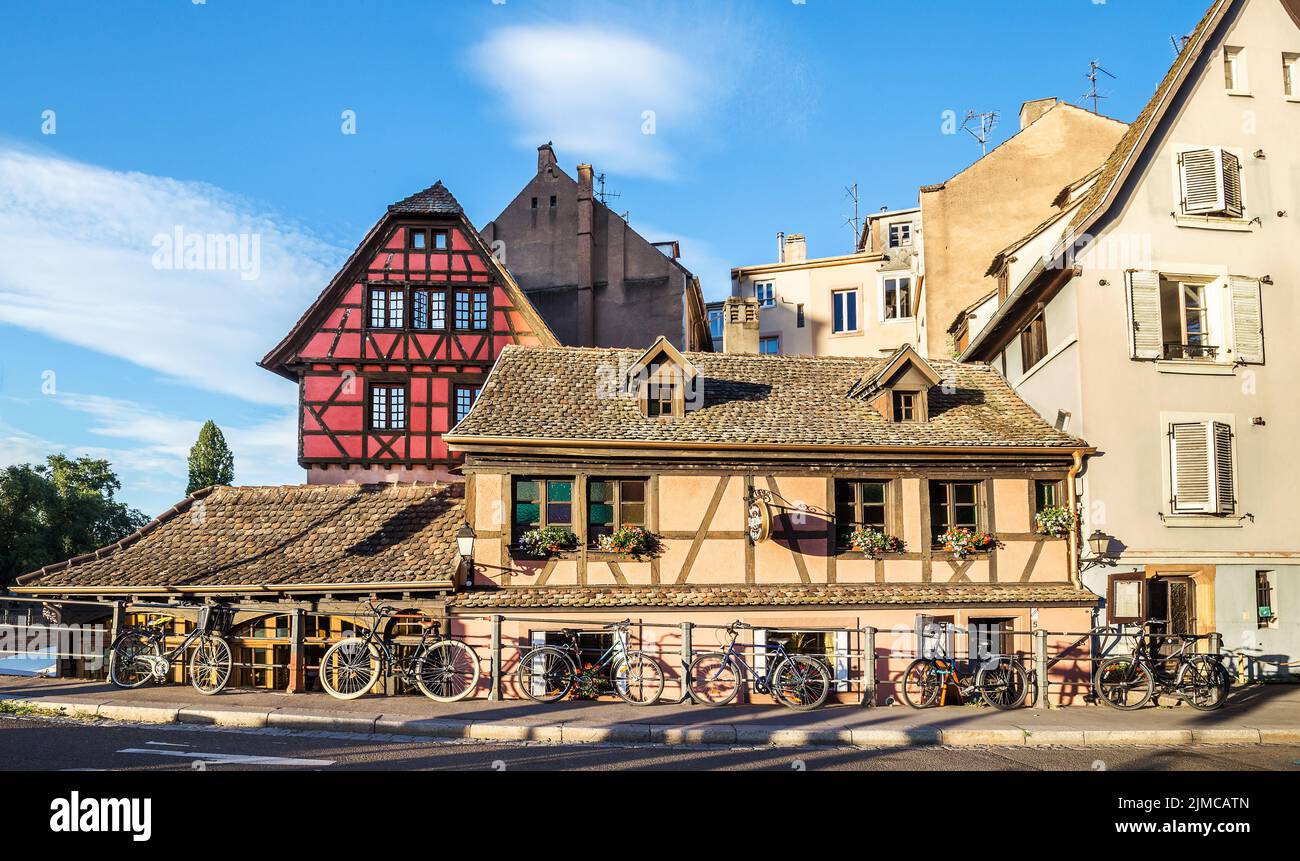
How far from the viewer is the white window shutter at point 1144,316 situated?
17516mm

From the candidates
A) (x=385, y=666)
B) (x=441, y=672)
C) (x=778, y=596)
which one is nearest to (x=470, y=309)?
(x=385, y=666)

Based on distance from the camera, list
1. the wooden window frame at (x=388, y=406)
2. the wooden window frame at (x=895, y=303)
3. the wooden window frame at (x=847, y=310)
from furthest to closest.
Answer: the wooden window frame at (x=847, y=310) → the wooden window frame at (x=895, y=303) → the wooden window frame at (x=388, y=406)

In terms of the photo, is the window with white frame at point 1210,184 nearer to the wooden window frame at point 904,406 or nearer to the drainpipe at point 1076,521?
the drainpipe at point 1076,521

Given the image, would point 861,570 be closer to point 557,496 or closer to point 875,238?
point 557,496

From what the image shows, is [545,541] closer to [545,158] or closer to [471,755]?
[471,755]

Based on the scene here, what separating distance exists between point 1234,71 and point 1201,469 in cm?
800

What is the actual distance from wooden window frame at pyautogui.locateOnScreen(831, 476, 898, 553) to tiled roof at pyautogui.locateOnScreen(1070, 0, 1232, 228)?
20.4 ft

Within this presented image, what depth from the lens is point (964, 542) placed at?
16875 mm

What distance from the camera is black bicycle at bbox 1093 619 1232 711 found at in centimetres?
1452

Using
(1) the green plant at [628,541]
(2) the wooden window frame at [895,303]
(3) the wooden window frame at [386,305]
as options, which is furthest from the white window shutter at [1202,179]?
(2) the wooden window frame at [895,303]

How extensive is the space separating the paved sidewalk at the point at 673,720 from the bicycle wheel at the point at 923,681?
1.82 feet

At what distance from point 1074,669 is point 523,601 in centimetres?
936

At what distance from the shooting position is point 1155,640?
16.9m
